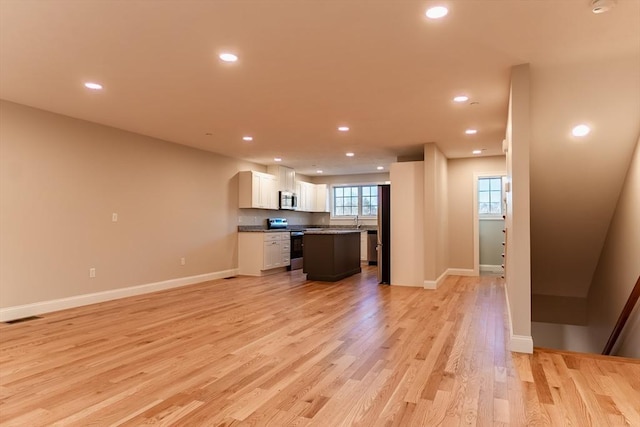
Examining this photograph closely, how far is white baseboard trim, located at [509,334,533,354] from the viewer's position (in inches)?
131

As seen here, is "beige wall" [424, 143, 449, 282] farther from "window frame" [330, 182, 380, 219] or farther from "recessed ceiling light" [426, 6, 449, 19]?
"recessed ceiling light" [426, 6, 449, 19]

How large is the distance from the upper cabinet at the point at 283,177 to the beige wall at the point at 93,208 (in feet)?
6.08

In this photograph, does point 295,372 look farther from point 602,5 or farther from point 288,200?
point 288,200

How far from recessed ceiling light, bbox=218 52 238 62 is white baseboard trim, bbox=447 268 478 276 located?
6490mm

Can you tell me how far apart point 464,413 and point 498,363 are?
1014 millimetres

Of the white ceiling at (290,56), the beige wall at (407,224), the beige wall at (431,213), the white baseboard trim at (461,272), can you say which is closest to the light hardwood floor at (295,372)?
the beige wall at (431,213)

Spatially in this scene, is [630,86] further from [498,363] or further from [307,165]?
[307,165]

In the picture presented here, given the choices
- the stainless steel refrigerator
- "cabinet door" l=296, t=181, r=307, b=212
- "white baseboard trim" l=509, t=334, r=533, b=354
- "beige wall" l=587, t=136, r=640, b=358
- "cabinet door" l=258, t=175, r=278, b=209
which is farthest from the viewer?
"cabinet door" l=296, t=181, r=307, b=212

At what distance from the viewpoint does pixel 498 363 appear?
3.07 metres

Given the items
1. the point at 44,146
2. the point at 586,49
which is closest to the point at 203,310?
the point at 44,146

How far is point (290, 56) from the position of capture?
3.18m

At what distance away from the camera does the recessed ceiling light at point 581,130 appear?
3949 mm

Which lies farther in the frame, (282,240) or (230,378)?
(282,240)

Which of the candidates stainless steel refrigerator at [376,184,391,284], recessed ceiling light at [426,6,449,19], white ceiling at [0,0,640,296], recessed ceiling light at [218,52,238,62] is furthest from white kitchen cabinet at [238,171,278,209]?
recessed ceiling light at [426,6,449,19]
